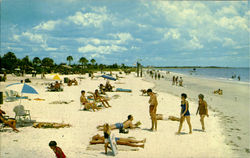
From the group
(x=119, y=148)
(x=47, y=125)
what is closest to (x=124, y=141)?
(x=119, y=148)

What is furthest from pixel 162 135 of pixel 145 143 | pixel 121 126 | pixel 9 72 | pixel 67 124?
pixel 9 72

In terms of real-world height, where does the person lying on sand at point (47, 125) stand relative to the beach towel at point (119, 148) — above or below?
above

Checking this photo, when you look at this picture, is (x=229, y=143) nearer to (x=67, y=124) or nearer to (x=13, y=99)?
(x=67, y=124)

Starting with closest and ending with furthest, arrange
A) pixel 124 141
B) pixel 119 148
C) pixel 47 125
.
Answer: pixel 119 148
pixel 124 141
pixel 47 125

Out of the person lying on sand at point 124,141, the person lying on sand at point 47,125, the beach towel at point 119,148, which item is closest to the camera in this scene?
the beach towel at point 119,148

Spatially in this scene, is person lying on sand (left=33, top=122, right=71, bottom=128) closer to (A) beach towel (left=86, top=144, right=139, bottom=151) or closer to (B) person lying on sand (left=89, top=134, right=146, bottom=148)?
(B) person lying on sand (left=89, top=134, right=146, bottom=148)

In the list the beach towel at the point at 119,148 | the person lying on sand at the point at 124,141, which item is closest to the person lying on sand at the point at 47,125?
the person lying on sand at the point at 124,141

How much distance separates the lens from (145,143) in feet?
23.6

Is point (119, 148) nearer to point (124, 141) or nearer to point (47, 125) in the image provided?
point (124, 141)

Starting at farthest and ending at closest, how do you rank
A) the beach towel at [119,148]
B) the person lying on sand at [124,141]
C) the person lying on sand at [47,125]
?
the person lying on sand at [47,125], the person lying on sand at [124,141], the beach towel at [119,148]

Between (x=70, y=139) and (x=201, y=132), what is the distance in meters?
5.32

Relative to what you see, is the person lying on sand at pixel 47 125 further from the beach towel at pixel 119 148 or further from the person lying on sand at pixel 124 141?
the beach towel at pixel 119 148

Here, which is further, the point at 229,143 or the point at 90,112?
the point at 90,112

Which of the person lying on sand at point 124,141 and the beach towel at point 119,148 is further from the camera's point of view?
the person lying on sand at point 124,141
